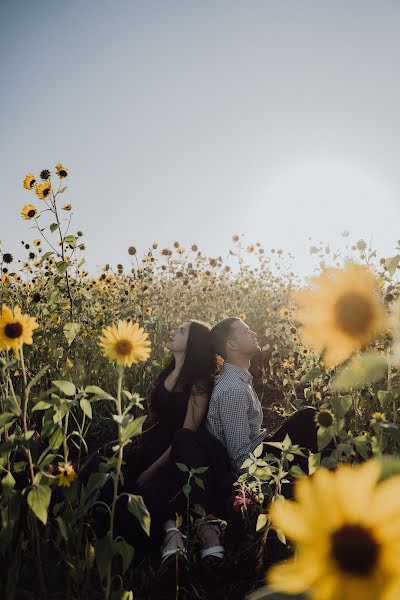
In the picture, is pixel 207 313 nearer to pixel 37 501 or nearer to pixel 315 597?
pixel 37 501

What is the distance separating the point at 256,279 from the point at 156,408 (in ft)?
13.4

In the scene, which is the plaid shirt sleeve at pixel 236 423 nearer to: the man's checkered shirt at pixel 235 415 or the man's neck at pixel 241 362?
the man's checkered shirt at pixel 235 415

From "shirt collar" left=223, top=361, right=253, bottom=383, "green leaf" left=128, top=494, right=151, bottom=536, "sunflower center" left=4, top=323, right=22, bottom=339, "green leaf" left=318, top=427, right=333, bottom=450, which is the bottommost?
"green leaf" left=128, top=494, right=151, bottom=536

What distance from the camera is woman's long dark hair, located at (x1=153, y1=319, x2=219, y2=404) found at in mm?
3129

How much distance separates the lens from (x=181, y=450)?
2.41 meters

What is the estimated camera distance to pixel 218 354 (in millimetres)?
3324

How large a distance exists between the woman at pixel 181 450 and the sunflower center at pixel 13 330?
3.65ft

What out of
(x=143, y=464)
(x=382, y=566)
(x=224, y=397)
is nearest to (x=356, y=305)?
(x=382, y=566)

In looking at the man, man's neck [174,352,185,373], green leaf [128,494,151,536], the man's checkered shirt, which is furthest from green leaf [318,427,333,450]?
man's neck [174,352,185,373]

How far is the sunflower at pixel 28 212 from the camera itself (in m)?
3.36

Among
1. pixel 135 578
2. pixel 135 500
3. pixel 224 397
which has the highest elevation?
pixel 224 397

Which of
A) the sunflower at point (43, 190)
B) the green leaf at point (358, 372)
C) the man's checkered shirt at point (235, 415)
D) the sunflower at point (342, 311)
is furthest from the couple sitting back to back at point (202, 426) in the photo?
the green leaf at point (358, 372)

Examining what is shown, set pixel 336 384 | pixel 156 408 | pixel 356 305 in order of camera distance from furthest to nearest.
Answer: pixel 156 408, pixel 356 305, pixel 336 384

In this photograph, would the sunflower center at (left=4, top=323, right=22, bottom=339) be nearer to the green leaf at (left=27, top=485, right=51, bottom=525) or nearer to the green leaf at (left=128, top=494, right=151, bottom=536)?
the green leaf at (left=27, top=485, right=51, bottom=525)
